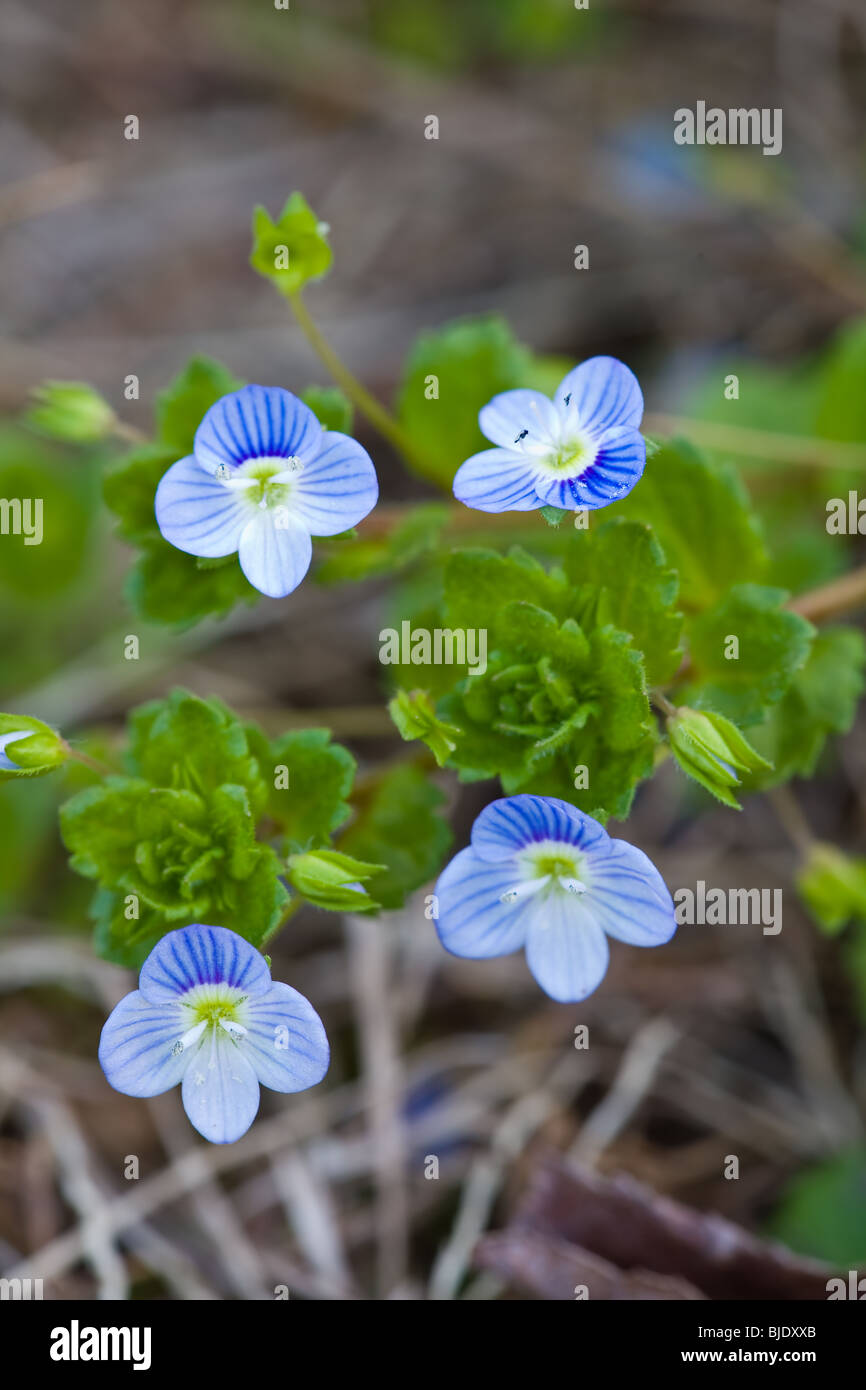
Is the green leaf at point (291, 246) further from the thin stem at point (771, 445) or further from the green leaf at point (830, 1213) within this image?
the green leaf at point (830, 1213)

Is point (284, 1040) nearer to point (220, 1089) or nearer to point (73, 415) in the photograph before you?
point (220, 1089)

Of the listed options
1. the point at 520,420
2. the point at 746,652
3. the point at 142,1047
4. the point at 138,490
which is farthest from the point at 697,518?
the point at 142,1047

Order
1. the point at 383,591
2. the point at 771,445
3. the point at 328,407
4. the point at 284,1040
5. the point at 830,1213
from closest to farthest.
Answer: the point at 284,1040 → the point at 328,407 → the point at 830,1213 → the point at 771,445 → the point at 383,591

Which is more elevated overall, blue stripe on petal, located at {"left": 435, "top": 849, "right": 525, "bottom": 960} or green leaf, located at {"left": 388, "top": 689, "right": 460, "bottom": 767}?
green leaf, located at {"left": 388, "top": 689, "right": 460, "bottom": 767}

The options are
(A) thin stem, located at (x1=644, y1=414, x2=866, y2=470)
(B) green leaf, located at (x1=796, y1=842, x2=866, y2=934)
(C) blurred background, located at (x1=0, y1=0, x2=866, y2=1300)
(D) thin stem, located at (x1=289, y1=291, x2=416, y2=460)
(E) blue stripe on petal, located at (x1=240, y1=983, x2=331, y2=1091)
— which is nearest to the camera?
(E) blue stripe on petal, located at (x1=240, y1=983, x2=331, y2=1091)

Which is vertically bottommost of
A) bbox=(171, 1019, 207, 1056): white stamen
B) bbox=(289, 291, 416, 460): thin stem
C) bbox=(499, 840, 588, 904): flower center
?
bbox=(171, 1019, 207, 1056): white stamen

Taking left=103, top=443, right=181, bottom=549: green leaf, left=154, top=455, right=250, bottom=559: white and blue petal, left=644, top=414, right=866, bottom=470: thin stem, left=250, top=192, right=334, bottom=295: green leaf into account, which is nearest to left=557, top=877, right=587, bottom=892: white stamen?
left=154, top=455, right=250, bottom=559: white and blue petal

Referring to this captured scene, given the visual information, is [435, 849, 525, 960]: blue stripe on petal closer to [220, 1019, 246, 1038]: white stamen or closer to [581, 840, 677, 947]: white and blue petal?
[581, 840, 677, 947]: white and blue petal
